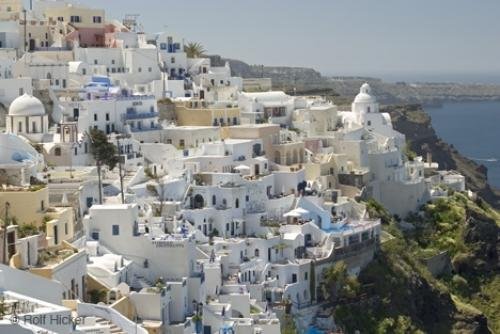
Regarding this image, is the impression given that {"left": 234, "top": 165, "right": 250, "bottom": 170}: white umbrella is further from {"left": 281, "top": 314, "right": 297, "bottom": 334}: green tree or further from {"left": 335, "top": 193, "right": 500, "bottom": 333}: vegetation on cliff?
{"left": 281, "top": 314, "right": 297, "bottom": 334}: green tree

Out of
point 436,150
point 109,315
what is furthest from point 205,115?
point 436,150

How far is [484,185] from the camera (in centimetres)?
9075

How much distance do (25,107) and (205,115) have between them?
36.3 feet

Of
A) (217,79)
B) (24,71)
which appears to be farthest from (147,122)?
(217,79)

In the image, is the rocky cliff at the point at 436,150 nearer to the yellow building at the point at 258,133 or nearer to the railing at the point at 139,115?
the yellow building at the point at 258,133

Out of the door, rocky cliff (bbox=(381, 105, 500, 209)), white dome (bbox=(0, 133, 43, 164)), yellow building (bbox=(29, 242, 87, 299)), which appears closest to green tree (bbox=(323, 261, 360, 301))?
the door

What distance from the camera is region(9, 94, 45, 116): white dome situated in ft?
151

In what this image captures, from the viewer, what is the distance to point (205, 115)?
54625 mm

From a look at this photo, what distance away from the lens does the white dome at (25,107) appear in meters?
45.9

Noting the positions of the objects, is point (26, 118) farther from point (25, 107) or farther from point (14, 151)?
point (14, 151)

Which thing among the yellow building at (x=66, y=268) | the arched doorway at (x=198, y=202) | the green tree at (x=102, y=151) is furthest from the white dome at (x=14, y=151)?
the yellow building at (x=66, y=268)

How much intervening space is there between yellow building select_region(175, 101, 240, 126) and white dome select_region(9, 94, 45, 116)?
1005cm

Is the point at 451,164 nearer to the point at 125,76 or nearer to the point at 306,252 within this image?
the point at 125,76

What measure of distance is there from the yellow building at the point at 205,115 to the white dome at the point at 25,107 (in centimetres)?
1005
